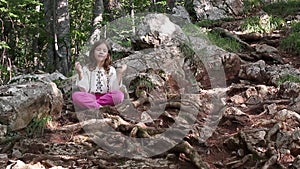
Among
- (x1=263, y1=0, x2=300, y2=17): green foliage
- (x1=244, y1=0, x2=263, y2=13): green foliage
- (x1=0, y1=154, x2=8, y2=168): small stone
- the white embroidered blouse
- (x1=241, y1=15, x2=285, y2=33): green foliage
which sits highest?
(x1=244, y1=0, x2=263, y2=13): green foliage

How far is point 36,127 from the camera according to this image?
4.54 m

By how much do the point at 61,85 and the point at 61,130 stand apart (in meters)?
2.10

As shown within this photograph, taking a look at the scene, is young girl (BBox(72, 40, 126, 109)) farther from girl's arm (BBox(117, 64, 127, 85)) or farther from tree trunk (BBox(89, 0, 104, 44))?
tree trunk (BBox(89, 0, 104, 44))

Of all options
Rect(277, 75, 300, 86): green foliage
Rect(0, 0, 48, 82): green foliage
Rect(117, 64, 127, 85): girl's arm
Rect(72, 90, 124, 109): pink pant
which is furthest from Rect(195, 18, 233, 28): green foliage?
Rect(72, 90, 124, 109): pink pant

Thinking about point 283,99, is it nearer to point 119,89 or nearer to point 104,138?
point 119,89

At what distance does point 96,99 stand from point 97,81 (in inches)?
10.1

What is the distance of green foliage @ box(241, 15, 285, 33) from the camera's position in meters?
10.9

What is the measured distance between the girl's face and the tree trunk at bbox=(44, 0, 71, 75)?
3.57 meters

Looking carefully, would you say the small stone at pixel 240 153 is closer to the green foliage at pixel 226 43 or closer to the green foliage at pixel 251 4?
the green foliage at pixel 226 43

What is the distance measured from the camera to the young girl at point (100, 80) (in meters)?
5.25

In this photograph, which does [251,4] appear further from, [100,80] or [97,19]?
[100,80]

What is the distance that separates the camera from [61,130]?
4621 millimetres

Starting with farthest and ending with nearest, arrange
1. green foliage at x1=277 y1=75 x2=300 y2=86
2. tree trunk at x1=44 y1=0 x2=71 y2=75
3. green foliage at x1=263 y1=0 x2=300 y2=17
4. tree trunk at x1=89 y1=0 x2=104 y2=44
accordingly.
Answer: green foliage at x1=263 y1=0 x2=300 y2=17 < tree trunk at x1=89 y1=0 x2=104 y2=44 < tree trunk at x1=44 y1=0 x2=71 y2=75 < green foliage at x1=277 y1=75 x2=300 y2=86

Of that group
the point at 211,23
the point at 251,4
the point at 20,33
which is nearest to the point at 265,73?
the point at 211,23
